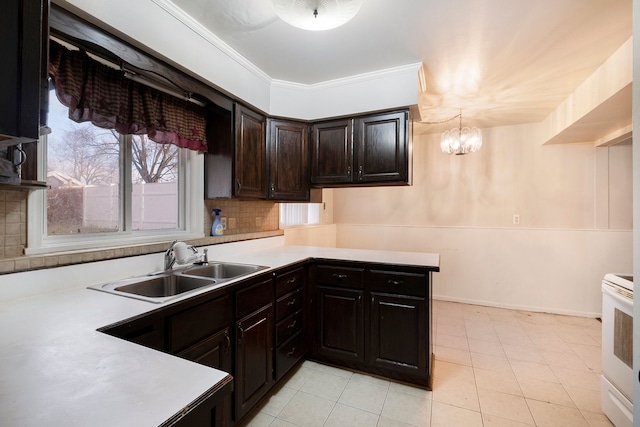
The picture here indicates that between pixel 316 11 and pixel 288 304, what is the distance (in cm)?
183

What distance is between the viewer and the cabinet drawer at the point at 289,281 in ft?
6.41

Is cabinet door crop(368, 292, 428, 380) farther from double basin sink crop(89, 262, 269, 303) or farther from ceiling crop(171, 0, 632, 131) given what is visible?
ceiling crop(171, 0, 632, 131)

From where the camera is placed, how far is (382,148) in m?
2.45

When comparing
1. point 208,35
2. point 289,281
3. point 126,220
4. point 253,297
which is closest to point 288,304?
point 289,281

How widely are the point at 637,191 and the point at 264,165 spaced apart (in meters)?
2.29

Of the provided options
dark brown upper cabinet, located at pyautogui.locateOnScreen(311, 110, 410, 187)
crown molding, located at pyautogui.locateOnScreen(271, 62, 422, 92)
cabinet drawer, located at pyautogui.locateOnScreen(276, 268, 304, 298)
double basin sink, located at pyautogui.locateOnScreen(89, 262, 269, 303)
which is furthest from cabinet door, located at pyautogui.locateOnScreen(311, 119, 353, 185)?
double basin sink, located at pyautogui.locateOnScreen(89, 262, 269, 303)

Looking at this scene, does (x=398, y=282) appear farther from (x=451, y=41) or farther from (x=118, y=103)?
→ (x=118, y=103)

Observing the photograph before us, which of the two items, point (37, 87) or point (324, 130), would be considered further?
point (324, 130)

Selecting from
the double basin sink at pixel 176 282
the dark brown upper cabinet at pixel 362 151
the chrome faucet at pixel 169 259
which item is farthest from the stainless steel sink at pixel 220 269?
the dark brown upper cabinet at pixel 362 151

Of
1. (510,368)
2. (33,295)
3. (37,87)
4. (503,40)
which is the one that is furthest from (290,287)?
Result: (503,40)

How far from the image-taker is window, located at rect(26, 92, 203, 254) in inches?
56.8

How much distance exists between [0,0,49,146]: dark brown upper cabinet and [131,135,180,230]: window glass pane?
58.5 inches

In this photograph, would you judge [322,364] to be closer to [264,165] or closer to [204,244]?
[204,244]

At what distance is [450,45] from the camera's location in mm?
1992
